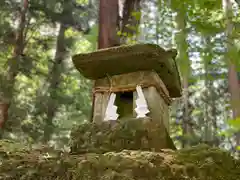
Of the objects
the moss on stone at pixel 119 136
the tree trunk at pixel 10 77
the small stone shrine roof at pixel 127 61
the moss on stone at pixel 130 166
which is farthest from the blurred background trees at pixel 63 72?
the moss on stone at pixel 130 166

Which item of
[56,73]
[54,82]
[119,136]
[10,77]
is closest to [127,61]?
[119,136]

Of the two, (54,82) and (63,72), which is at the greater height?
(63,72)

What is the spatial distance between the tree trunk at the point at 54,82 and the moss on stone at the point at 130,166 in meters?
6.97

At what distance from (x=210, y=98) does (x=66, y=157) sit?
402 inches

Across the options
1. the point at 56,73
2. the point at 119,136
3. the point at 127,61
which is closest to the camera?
the point at 119,136

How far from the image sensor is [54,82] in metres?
10.6

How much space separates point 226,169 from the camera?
230 cm

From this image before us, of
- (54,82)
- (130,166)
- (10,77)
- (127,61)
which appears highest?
(54,82)

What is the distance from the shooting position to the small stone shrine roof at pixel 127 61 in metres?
3.17

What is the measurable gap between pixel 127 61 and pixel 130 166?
1.40 m

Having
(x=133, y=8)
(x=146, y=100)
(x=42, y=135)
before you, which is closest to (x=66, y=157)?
(x=146, y=100)

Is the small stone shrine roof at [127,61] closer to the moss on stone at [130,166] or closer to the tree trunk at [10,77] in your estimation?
the moss on stone at [130,166]

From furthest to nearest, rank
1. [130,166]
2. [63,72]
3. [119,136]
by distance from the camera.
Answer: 1. [63,72]
2. [119,136]
3. [130,166]

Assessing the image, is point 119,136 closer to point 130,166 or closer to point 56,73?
point 130,166
